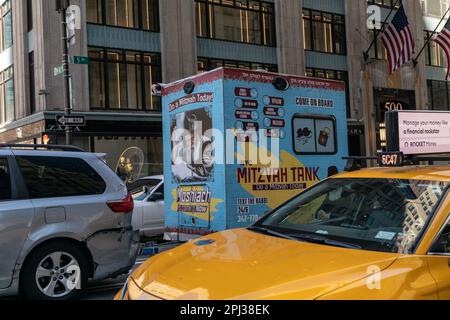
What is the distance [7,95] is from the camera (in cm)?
2531

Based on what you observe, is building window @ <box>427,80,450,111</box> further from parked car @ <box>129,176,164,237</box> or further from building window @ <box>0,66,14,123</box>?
parked car @ <box>129,176,164,237</box>

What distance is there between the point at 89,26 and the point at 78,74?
2211mm

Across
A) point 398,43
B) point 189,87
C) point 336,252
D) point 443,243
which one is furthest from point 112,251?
point 398,43

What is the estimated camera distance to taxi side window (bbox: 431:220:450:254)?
3283 mm

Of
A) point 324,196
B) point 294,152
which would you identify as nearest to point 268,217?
point 324,196

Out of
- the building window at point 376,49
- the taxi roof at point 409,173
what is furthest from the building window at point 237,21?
the taxi roof at point 409,173

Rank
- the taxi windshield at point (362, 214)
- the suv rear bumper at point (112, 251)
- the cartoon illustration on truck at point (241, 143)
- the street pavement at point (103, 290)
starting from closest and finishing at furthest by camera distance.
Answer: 1. the taxi windshield at point (362, 214)
2. the suv rear bumper at point (112, 251)
3. the street pavement at point (103, 290)
4. the cartoon illustration on truck at point (241, 143)

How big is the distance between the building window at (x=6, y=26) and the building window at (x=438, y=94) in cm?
2521

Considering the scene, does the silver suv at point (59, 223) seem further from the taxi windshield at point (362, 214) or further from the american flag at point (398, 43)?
the american flag at point (398, 43)

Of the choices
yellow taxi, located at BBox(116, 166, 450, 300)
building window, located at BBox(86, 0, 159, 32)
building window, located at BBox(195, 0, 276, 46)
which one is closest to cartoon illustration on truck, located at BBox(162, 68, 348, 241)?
yellow taxi, located at BBox(116, 166, 450, 300)

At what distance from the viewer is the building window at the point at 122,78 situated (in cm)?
2241

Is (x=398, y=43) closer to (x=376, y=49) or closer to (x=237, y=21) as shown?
(x=376, y=49)

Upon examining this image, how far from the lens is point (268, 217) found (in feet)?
15.0

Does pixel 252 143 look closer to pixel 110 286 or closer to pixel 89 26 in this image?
pixel 110 286
